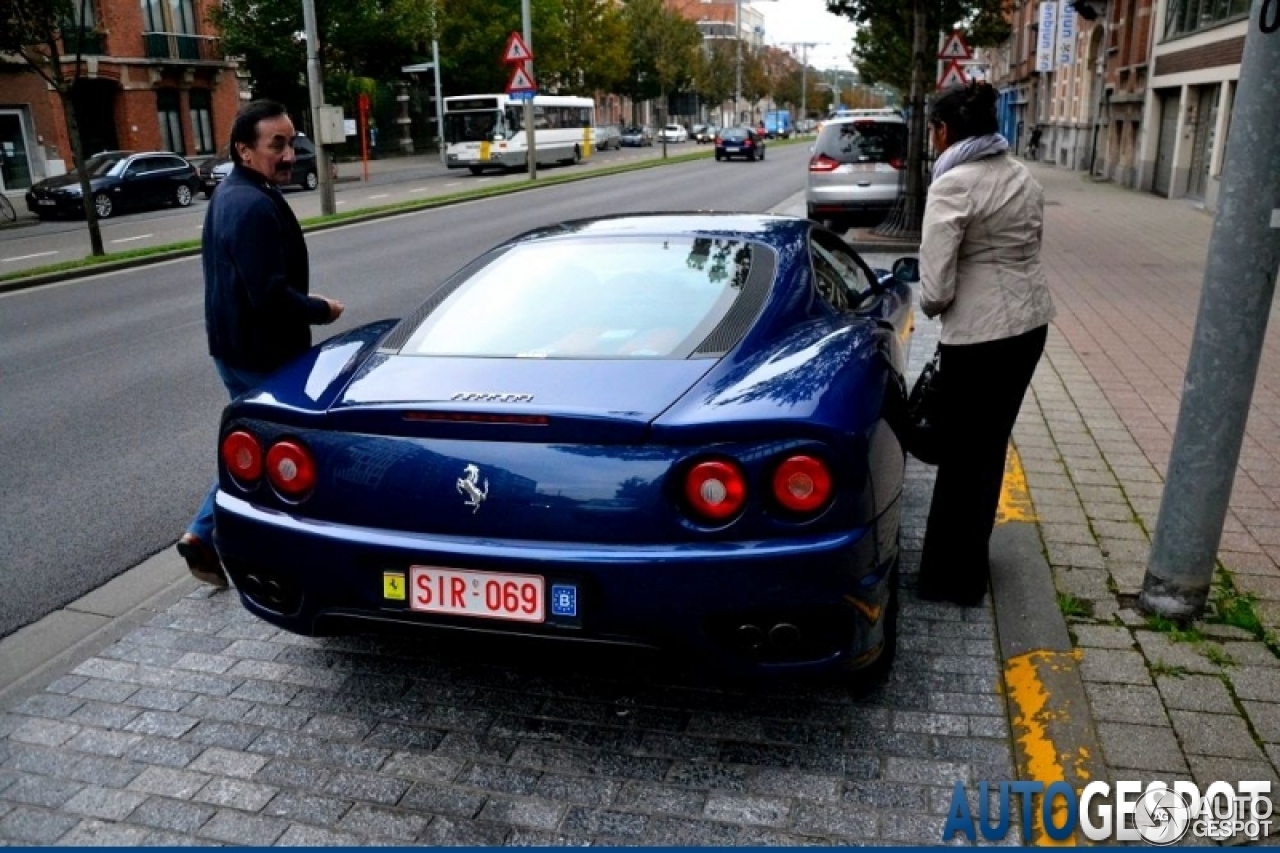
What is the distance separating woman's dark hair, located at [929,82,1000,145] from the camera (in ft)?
12.5

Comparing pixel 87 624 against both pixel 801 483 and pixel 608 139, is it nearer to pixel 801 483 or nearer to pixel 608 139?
pixel 801 483

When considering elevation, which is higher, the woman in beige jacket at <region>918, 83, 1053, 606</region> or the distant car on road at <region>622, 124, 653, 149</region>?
the woman in beige jacket at <region>918, 83, 1053, 606</region>

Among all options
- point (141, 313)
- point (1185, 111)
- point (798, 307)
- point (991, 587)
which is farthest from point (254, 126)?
point (1185, 111)

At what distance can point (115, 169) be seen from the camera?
24734 millimetres

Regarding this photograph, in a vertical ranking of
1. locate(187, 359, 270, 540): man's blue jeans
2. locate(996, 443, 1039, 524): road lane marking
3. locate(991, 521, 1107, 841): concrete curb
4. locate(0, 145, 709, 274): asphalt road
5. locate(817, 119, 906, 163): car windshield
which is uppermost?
locate(817, 119, 906, 163): car windshield

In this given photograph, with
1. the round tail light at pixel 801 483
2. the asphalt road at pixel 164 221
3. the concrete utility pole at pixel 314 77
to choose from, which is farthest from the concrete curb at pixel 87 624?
the concrete utility pole at pixel 314 77

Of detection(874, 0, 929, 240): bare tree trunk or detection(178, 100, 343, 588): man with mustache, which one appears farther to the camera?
detection(874, 0, 929, 240): bare tree trunk

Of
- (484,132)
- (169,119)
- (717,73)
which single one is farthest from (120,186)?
(717,73)

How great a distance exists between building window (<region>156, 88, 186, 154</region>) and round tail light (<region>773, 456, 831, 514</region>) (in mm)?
42835

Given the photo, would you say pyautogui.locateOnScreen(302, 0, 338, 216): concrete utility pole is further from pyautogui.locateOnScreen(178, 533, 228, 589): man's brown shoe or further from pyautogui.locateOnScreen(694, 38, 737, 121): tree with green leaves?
pyautogui.locateOnScreen(694, 38, 737, 121): tree with green leaves

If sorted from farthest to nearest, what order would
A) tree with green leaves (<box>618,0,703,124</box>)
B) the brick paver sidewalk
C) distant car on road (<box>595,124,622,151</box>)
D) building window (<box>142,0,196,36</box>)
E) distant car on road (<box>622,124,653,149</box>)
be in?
tree with green leaves (<box>618,0,703,124</box>) < distant car on road (<box>622,124,653,149</box>) < distant car on road (<box>595,124,622,151</box>) < building window (<box>142,0,196,36</box>) < the brick paver sidewalk

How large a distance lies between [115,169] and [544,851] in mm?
25733

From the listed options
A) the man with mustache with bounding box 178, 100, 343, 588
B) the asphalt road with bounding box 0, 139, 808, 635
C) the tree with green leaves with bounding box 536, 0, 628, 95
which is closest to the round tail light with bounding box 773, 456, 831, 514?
the man with mustache with bounding box 178, 100, 343, 588

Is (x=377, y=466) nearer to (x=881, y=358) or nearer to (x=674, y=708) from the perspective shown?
(x=674, y=708)
